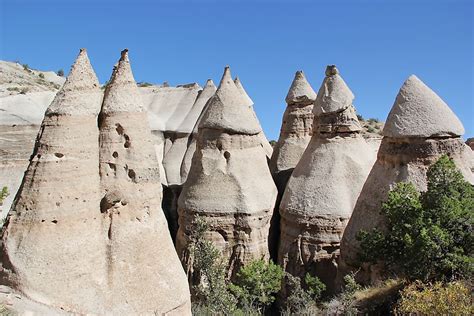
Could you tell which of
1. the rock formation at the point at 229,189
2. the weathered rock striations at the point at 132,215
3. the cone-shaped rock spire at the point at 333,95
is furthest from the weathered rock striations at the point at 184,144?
the weathered rock striations at the point at 132,215

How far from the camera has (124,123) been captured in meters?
8.31

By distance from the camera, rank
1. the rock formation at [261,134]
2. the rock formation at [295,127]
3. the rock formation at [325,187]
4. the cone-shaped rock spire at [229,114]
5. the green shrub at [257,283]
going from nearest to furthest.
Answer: the green shrub at [257,283] → the rock formation at [325,187] → the cone-shaped rock spire at [229,114] → the rock formation at [295,127] → the rock formation at [261,134]

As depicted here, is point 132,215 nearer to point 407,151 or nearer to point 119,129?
point 119,129

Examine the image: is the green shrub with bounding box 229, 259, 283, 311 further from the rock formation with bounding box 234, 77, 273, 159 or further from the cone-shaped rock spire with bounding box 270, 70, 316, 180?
the rock formation with bounding box 234, 77, 273, 159

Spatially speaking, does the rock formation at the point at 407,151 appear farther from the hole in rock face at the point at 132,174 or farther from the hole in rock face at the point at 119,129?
the hole in rock face at the point at 119,129

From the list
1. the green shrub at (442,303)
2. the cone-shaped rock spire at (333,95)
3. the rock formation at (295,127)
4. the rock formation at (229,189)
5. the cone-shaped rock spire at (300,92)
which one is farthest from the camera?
the cone-shaped rock spire at (300,92)

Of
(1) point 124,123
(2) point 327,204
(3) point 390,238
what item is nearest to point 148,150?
(1) point 124,123

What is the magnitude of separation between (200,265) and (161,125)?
627 inches

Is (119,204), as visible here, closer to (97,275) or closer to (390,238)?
(97,275)

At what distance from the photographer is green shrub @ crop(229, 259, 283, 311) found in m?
13.6

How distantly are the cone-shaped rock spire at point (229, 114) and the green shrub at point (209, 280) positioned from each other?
338 cm

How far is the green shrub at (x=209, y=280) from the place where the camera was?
11.0 m

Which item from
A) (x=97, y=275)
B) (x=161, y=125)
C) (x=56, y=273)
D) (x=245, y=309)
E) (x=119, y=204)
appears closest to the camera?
(x=56, y=273)

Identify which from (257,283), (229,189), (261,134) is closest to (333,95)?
(229,189)
